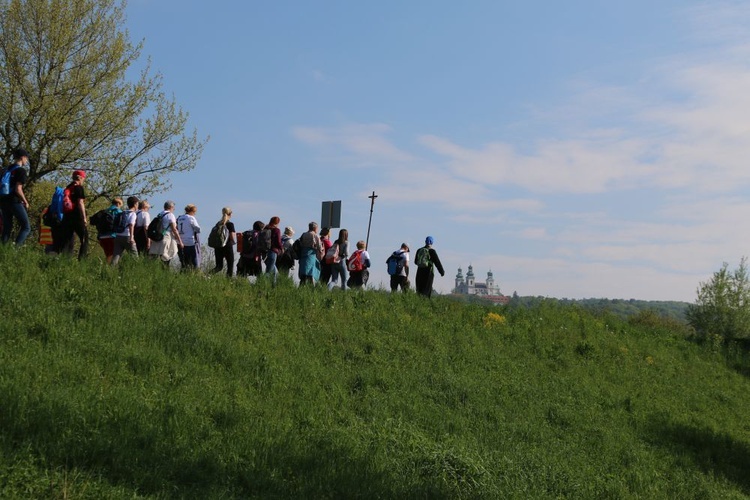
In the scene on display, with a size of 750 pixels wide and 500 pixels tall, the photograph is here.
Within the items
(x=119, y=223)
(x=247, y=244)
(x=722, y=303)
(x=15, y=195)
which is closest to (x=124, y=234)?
(x=119, y=223)

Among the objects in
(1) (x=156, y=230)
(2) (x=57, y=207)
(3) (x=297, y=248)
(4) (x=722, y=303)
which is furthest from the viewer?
(4) (x=722, y=303)

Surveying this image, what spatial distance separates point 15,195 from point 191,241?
351cm

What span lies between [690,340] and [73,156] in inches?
876

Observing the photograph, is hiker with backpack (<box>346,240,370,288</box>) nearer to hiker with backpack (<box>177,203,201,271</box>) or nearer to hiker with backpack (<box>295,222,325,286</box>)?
hiker with backpack (<box>295,222,325,286</box>)

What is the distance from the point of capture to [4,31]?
26.3m

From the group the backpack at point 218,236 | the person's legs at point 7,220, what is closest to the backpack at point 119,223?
the person's legs at point 7,220

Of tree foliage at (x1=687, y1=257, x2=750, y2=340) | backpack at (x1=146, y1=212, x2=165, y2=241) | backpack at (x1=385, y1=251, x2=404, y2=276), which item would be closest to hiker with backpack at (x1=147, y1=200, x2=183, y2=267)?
backpack at (x1=146, y1=212, x2=165, y2=241)

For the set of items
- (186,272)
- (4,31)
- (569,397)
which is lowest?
(569,397)

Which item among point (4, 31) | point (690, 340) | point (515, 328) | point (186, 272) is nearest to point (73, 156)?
point (4, 31)

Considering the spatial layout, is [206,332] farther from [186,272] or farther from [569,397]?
[569,397]

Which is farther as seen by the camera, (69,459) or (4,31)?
(4,31)

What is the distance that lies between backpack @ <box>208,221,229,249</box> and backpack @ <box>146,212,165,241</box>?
5.10 feet

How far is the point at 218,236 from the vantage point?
51.0 ft

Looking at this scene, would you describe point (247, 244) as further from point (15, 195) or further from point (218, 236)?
point (15, 195)
